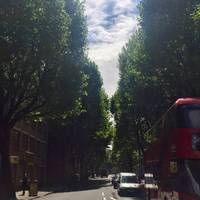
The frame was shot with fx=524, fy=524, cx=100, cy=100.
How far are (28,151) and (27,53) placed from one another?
97.9ft

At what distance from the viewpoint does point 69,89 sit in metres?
31.2

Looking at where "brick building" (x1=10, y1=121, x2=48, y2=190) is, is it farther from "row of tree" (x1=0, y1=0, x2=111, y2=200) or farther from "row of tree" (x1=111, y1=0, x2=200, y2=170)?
"row of tree" (x1=111, y1=0, x2=200, y2=170)

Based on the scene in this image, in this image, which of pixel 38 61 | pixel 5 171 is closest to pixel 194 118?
pixel 38 61

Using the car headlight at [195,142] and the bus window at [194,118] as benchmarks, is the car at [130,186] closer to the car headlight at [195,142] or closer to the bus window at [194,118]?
the bus window at [194,118]

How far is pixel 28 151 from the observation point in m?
56.2

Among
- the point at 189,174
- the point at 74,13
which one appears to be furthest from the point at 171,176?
the point at 74,13

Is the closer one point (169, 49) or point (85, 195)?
point (169, 49)

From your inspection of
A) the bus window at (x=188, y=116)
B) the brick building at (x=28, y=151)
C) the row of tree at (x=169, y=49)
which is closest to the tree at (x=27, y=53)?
the row of tree at (x=169, y=49)

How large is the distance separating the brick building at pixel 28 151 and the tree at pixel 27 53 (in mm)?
16211

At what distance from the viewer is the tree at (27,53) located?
24828 millimetres

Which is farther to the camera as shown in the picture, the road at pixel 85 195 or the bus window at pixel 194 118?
the road at pixel 85 195

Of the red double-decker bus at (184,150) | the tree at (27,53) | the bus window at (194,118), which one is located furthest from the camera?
the tree at (27,53)

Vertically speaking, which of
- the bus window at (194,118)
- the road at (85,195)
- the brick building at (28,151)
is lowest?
the road at (85,195)

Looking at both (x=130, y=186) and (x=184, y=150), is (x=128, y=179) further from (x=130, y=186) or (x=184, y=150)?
(x=184, y=150)
